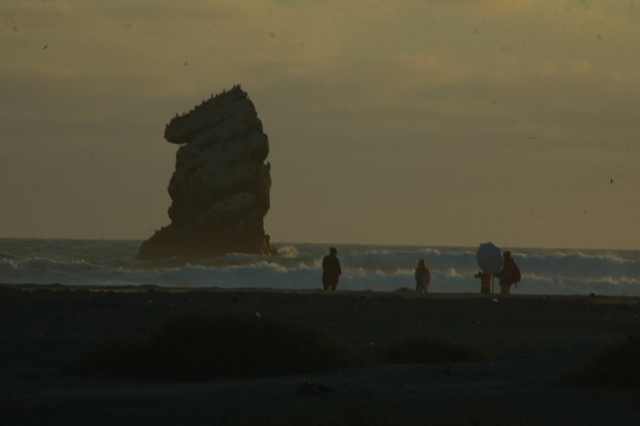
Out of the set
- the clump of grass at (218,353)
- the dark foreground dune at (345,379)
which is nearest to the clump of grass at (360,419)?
the dark foreground dune at (345,379)

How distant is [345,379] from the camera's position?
9.04 meters

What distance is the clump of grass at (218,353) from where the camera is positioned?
9.27 meters

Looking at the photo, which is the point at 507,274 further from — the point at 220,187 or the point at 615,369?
the point at 220,187

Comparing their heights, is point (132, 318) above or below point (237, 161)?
below

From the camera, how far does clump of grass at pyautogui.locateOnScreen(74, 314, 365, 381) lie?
30.4ft

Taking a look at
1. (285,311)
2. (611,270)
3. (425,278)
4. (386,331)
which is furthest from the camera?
(611,270)

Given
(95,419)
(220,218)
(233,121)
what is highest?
(233,121)

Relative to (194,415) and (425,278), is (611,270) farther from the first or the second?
(194,415)

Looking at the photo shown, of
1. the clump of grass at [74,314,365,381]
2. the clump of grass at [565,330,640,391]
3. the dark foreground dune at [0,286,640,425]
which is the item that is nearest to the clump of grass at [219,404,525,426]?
the dark foreground dune at [0,286,640,425]

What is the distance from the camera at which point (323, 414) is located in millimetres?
6660

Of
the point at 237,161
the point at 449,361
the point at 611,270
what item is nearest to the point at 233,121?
the point at 237,161

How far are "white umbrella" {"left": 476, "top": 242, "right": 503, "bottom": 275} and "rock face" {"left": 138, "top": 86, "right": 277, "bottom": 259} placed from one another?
41.9m

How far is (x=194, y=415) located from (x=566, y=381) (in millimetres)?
3283

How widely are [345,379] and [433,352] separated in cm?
212
